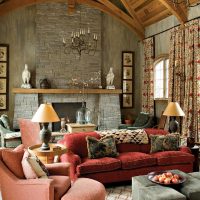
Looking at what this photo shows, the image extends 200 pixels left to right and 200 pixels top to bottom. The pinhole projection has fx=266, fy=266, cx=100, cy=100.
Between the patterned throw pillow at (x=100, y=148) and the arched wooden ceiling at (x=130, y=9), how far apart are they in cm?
456

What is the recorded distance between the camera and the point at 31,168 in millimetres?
3049

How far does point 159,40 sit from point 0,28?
487 cm

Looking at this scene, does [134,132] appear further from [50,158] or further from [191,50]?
[191,50]

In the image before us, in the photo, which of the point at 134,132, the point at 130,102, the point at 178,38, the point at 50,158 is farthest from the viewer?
the point at 130,102

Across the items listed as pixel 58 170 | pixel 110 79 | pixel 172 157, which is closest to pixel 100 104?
pixel 110 79

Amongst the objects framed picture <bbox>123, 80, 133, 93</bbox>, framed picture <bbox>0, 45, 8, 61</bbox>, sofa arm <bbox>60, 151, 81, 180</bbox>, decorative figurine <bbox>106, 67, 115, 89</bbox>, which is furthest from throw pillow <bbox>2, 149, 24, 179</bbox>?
framed picture <bbox>123, 80, 133, 93</bbox>

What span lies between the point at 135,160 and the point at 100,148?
625 mm

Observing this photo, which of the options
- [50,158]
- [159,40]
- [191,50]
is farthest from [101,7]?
[50,158]

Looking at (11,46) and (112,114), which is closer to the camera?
(11,46)

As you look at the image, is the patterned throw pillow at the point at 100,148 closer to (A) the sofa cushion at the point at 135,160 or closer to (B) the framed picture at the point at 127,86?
(A) the sofa cushion at the point at 135,160

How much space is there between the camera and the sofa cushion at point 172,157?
4.65 meters

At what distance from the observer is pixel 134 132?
16.7ft

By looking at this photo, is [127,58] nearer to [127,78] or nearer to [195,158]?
[127,78]

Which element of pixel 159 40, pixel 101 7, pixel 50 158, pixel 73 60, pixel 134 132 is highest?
pixel 101 7
